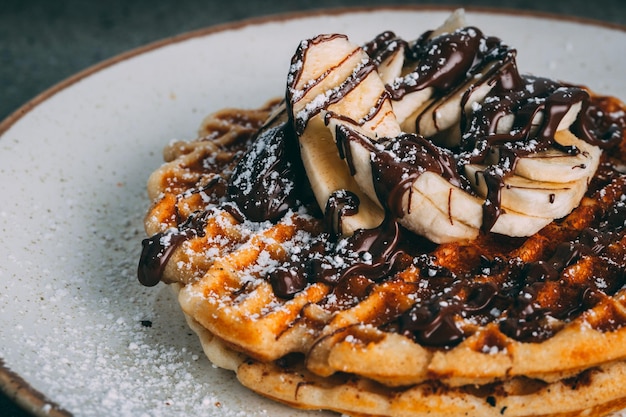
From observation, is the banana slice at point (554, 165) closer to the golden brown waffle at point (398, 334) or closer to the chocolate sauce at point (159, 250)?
the golden brown waffle at point (398, 334)

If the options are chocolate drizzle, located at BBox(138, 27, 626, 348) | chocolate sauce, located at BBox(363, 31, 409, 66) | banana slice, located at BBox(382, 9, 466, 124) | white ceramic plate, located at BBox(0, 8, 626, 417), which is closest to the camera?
chocolate drizzle, located at BBox(138, 27, 626, 348)

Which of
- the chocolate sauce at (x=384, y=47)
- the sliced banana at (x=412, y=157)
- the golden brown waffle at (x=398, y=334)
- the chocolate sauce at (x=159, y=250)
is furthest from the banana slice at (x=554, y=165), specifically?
the chocolate sauce at (x=159, y=250)

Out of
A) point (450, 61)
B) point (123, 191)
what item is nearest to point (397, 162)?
point (450, 61)

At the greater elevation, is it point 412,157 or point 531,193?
point 412,157

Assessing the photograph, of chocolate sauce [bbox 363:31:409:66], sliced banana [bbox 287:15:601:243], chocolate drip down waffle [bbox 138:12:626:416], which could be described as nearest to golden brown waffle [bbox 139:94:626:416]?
chocolate drip down waffle [bbox 138:12:626:416]

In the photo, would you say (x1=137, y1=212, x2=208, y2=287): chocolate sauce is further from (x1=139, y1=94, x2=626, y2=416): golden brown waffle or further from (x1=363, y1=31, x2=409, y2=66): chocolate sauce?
(x1=363, y1=31, x2=409, y2=66): chocolate sauce

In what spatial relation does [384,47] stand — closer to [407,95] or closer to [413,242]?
[407,95]
